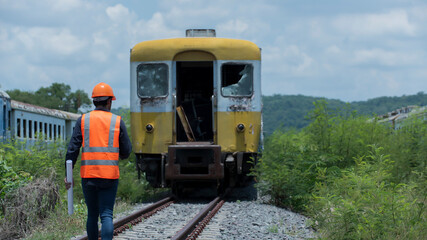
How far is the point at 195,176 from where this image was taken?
37.7 ft

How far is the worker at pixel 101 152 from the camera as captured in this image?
509cm

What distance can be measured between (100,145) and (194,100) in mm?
8595

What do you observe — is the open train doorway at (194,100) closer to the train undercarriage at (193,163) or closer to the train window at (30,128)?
the train undercarriage at (193,163)

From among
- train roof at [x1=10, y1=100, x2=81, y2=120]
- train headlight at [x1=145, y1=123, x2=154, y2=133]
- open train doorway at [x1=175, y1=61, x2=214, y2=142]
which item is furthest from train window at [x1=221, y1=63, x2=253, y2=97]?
train roof at [x1=10, y1=100, x2=81, y2=120]

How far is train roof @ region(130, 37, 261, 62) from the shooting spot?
11.6 m

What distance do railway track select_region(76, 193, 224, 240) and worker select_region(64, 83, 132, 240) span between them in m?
1.48

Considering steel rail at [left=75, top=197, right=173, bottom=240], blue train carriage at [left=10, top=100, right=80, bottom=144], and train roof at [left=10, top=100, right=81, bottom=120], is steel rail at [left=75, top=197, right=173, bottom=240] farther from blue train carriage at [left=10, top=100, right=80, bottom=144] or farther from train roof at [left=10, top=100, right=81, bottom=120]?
train roof at [left=10, top=100, right=81, bottom=120]

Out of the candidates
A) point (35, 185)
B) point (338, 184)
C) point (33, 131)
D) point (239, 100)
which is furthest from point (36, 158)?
point (33, 131)

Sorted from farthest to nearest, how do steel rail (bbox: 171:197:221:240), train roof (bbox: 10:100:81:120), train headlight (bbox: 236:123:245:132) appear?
train roof (bbox: 10:100:81:120) → train headlight (bbox: 236:123:245:132) → steel rail (bbox: 171:197:221:240)

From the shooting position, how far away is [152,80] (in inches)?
464

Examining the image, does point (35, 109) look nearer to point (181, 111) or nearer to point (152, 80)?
point (152, 80)

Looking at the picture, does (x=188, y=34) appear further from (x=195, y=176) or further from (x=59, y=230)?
(x=59, y=230)

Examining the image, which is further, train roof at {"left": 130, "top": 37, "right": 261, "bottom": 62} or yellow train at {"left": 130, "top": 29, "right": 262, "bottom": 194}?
train roof at {"left": 130, "top": 37, "right": 261, "bottom": 62}

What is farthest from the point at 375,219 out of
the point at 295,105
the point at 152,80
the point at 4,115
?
the point at 295,105
